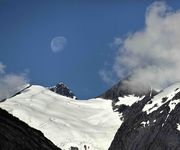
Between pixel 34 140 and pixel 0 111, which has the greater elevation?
pixel 0 111

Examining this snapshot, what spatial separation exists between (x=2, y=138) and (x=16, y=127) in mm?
6106

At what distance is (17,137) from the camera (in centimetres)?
7600

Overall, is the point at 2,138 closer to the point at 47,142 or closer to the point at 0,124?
the point at 0,124

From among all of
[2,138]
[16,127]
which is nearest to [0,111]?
[16,127]

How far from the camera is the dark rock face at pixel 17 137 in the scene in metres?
73.1

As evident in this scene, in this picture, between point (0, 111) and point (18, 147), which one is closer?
point (18, 147)

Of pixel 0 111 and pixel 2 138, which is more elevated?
pixel 0 111

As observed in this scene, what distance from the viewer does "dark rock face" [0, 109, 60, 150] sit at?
73.1 m

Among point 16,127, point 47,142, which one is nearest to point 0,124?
point 16,127

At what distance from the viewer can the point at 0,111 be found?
81312 mm

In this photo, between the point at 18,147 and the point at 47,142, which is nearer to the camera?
the point at 18,147

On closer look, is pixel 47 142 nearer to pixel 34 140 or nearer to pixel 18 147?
pixel 34 140

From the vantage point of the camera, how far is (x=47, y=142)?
8206 cm

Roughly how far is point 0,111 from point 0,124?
146 inches
